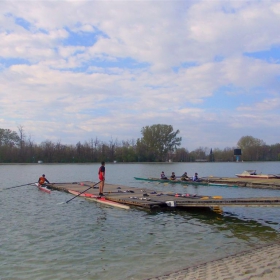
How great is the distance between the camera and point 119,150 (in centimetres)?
11725

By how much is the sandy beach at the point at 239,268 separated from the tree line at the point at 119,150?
337 ft

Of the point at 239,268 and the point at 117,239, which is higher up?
the point at 239,268

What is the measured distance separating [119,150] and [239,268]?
110 meters

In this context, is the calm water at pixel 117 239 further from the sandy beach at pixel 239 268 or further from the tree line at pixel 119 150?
the tree line at pixel 119 150

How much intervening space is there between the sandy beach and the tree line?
103 m

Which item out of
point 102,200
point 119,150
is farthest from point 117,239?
point 119,150

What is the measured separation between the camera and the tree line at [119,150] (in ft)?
350

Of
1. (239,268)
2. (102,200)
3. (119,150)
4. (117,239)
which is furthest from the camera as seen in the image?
(119,150)

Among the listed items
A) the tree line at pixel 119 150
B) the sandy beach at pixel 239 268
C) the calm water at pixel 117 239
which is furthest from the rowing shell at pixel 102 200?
the tree line at pixel 119 150

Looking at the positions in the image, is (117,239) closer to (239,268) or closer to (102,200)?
(239,268)

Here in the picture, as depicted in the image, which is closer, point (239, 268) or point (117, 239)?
point (239, 268)

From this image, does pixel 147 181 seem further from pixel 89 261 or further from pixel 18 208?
pixel 89 261

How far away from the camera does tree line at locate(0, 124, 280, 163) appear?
106688 mm

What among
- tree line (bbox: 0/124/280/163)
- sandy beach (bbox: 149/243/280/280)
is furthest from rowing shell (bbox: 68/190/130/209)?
tree line (bbox: 0/124/280/163)
